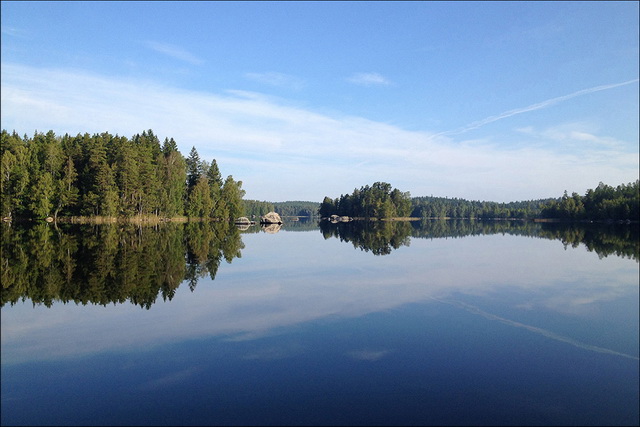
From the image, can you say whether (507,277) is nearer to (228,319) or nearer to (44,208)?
(228,319)

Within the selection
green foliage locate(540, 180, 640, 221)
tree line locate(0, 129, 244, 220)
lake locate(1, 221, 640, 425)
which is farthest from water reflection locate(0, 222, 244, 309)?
green foliage locate(540, 180, 640, 221)

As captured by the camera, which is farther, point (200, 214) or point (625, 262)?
point (200, 214)

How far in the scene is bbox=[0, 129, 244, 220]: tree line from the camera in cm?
7538

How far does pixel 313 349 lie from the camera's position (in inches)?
473

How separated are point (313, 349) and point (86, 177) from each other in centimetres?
8773

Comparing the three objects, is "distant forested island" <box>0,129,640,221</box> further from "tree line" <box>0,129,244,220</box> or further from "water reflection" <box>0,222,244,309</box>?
"water reflection" <box>0,222,244,309</box>

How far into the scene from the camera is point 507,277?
25.3m

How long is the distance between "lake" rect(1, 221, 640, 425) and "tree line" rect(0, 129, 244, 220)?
62.4 meters

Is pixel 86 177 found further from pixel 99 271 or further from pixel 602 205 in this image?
pixel 602 205

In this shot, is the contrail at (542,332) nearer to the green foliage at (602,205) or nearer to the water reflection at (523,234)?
the water reflection at (523,234)

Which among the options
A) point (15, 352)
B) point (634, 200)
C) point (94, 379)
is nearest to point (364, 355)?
point (94, 379)

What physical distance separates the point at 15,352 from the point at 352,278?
56.0ft

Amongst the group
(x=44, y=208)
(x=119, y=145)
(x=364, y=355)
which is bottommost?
(x=364, y=355)

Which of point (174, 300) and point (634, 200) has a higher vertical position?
point (634, 200)
